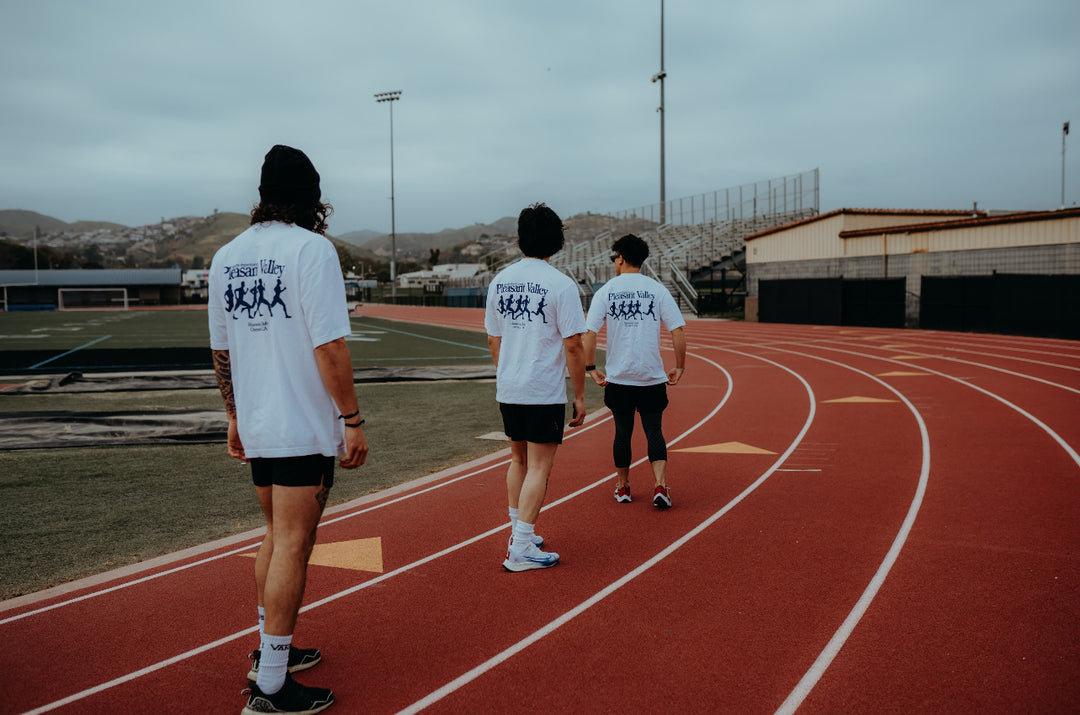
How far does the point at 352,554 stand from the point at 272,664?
5.95 ft

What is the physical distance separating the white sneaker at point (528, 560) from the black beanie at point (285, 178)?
2.33 m

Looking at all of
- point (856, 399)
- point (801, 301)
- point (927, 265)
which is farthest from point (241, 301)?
point (801, 301)

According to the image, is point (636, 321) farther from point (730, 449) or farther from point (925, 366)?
point (925, 366)

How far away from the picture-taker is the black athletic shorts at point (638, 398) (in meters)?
5.60

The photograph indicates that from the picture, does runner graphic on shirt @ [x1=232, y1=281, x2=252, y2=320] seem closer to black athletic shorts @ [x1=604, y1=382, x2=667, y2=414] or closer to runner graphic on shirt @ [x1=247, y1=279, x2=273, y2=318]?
runner graphic on shirt @ [x1=247, y1=279, x2=273, y2=318]

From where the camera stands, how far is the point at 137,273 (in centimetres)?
8031

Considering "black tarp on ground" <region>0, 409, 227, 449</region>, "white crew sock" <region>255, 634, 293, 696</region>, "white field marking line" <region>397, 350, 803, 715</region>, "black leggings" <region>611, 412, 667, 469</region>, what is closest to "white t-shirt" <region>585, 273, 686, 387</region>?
"black leggings" <region>611, 412, 667, 469</region>

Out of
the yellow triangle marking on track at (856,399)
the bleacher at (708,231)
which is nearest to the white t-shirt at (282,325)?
the yellow triangle marking on track at (856,399)

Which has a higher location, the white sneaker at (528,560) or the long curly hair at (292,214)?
the long curly hair at (292,214)

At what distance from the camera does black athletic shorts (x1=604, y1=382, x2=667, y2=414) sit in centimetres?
560

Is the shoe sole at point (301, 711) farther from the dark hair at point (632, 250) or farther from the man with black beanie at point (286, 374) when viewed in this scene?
the dark hair at point (632, 250)

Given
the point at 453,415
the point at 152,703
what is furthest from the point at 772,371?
the point at 152,703

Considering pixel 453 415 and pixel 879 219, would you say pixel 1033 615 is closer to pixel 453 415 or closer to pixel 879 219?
pixel 453 415

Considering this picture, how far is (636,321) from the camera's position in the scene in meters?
5.51
